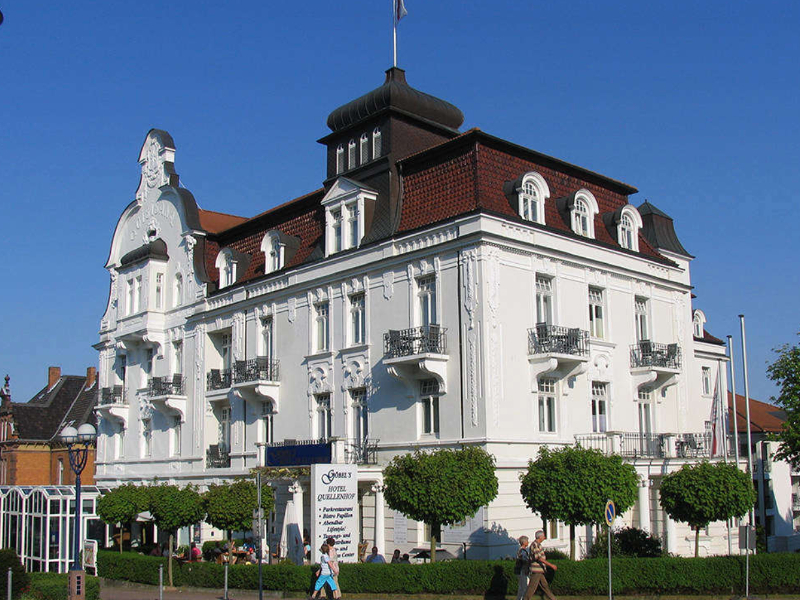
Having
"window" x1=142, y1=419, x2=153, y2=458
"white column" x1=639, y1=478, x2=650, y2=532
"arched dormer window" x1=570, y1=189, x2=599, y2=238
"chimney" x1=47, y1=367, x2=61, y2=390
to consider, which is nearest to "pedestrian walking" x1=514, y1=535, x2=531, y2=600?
"white column" x1=639, y1=478, x2=650, y2=532

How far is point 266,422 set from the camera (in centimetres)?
3938

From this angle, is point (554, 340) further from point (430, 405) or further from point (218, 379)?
point (218, 379)

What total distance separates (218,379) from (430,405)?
13.5 meters

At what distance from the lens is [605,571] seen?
2414 centimetres

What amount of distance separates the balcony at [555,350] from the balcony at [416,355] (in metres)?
2.98

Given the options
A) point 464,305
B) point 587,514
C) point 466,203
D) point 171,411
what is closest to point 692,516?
point 587,514

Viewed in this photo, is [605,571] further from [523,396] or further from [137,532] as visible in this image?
[137,532]

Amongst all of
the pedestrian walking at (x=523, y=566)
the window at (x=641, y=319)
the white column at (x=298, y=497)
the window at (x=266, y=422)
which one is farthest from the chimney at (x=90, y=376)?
the pedestrian walking at (x=523, y=566)

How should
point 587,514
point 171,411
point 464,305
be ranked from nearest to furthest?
point 587,514 < point 464,305 < point 171,411

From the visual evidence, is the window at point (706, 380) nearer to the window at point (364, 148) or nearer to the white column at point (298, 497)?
the window at point (364, 148)

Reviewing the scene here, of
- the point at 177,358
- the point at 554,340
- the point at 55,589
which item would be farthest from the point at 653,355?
the point at 177,358

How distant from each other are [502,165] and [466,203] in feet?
7.56

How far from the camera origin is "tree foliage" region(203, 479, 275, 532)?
30.7m

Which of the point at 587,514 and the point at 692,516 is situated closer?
the point at 587,514
